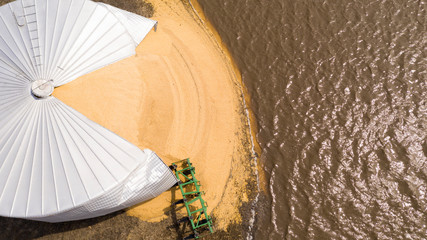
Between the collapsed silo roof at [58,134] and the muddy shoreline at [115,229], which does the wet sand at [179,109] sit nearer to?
the muddy shoreline at [115,229]

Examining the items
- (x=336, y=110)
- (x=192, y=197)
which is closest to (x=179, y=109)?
(x=192, y=197)

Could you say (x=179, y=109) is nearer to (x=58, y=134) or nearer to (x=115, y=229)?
(x=58, y=134)

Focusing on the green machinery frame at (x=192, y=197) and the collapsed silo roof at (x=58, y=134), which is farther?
the green machinery frame at (x=192, y=197)

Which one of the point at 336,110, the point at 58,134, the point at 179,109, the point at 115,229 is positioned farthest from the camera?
the point at 336,110

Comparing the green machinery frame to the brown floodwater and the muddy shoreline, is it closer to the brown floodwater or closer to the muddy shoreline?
the muddy shoreline

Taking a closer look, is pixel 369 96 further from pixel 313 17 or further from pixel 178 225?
pixel 178 225

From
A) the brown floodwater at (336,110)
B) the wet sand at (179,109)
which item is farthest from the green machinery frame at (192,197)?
the brown floodwater at (336,110)
